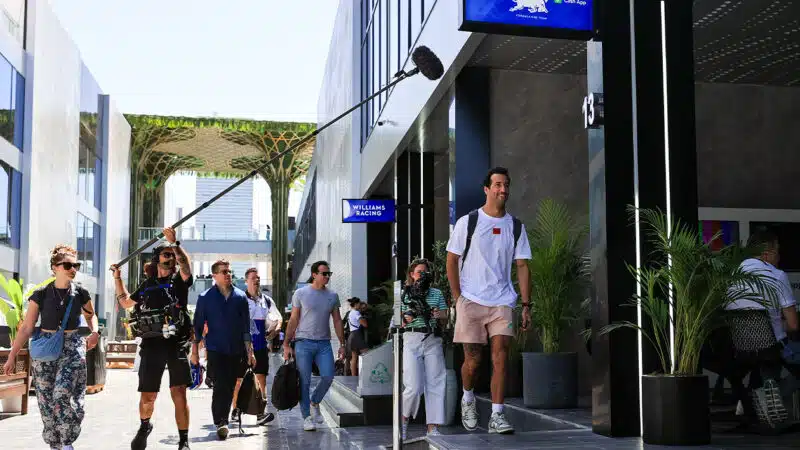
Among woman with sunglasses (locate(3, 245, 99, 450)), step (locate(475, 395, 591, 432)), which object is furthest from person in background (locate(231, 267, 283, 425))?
woman with sunglasses (locate(3, 245, 99, 450))

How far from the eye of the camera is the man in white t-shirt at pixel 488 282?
6.75 m

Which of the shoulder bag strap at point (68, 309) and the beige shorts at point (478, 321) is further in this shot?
the shoulder bag strap at point (68, 309)

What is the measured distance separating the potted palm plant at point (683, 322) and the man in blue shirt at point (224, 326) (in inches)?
161

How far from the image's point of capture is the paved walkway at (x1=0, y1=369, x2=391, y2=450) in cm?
906

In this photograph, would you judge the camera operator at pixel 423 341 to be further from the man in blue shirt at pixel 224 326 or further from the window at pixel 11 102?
the window at pixel 11 102

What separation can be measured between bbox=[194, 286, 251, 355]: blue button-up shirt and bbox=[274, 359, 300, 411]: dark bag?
1125 mm

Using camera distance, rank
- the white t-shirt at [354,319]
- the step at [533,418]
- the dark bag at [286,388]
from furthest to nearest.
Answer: the white t-shirt at [354,319] → the dark bag at [286,388] → the step at [533,418]

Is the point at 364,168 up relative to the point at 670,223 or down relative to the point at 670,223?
up

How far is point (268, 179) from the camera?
221 ft

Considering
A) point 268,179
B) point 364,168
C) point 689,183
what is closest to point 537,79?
point 689,183

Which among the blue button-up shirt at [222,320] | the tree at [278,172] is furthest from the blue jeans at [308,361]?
the tree at [278,172]

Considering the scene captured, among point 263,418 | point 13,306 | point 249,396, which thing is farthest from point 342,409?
point 13,306

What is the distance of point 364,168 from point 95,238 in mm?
22985

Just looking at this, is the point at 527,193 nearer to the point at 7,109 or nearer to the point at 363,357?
the point at 363,357
